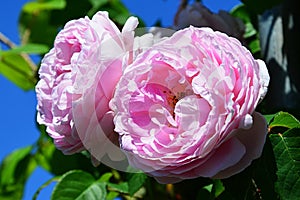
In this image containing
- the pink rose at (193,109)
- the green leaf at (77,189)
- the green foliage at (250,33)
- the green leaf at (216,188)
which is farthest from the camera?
the green foliage at (250,33)

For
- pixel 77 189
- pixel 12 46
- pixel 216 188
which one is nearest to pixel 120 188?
pixel 77 189

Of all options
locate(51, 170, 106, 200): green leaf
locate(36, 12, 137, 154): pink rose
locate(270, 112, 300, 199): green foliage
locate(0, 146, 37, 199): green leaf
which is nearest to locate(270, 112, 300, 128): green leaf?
locate(270, 112, 300, 199): green foliage

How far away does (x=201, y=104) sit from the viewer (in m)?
0.44

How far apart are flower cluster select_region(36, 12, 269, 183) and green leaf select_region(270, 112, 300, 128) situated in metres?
0.05

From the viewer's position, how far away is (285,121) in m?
0.51

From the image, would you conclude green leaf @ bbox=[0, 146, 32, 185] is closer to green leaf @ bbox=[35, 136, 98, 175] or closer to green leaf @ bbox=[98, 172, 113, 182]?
green leaf @ bbox=[35, 136, 98, 175]

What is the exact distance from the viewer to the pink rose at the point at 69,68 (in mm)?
473

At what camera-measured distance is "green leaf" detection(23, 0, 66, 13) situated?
120 cm

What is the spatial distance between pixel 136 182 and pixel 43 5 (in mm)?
728

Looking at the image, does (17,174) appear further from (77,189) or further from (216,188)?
(216,188)

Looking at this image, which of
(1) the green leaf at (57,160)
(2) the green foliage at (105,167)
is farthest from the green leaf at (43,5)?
(1) the green leaf at (57,160)

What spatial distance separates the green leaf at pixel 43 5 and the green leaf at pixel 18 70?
0.12 m

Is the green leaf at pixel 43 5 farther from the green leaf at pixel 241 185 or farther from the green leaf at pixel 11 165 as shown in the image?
the green leaf at pixel 241 185

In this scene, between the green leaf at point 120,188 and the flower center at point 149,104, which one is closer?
the flower center at point 149,104
